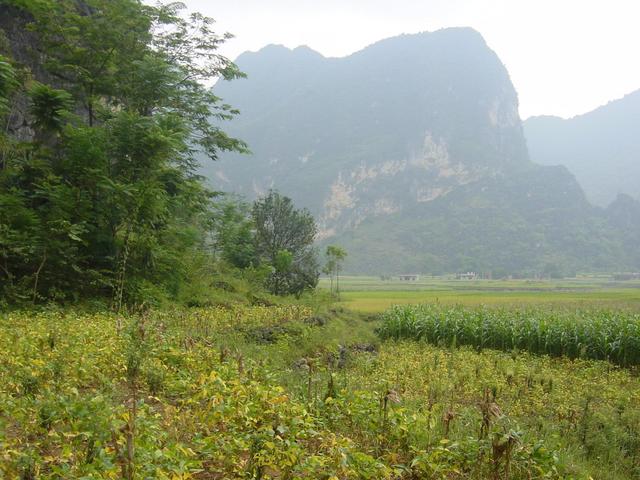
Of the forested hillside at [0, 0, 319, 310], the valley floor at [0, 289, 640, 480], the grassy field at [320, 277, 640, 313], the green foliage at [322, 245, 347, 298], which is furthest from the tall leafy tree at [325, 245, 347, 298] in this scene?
the valley floor at [0, 289, 640, 480]

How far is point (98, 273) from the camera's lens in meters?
12.9

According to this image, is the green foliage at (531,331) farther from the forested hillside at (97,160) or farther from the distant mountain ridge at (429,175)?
the distant mountain ridge at (429,175)

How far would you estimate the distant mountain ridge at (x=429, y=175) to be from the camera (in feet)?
359

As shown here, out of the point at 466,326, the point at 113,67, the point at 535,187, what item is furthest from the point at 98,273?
the point at 535,187

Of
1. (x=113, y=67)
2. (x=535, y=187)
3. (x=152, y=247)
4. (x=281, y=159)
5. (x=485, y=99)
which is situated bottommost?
(x=152, y=247)

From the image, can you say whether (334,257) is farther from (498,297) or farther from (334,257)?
(498,297)

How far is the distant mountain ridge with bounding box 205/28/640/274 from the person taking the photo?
359 feet

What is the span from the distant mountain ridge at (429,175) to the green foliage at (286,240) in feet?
257

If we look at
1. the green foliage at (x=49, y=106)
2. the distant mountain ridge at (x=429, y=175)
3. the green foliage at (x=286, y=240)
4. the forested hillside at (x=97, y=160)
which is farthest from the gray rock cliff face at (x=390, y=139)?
the green foliage at (x=49, y=106)

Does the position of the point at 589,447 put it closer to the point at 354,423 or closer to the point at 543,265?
the point at 354,423

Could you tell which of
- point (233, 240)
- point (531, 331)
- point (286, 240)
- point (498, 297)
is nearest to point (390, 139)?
point (498, 297)

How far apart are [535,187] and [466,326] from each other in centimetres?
12281

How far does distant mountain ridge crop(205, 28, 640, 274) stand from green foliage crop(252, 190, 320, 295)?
78.4 metres

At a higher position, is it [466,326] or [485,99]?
[485,99]
